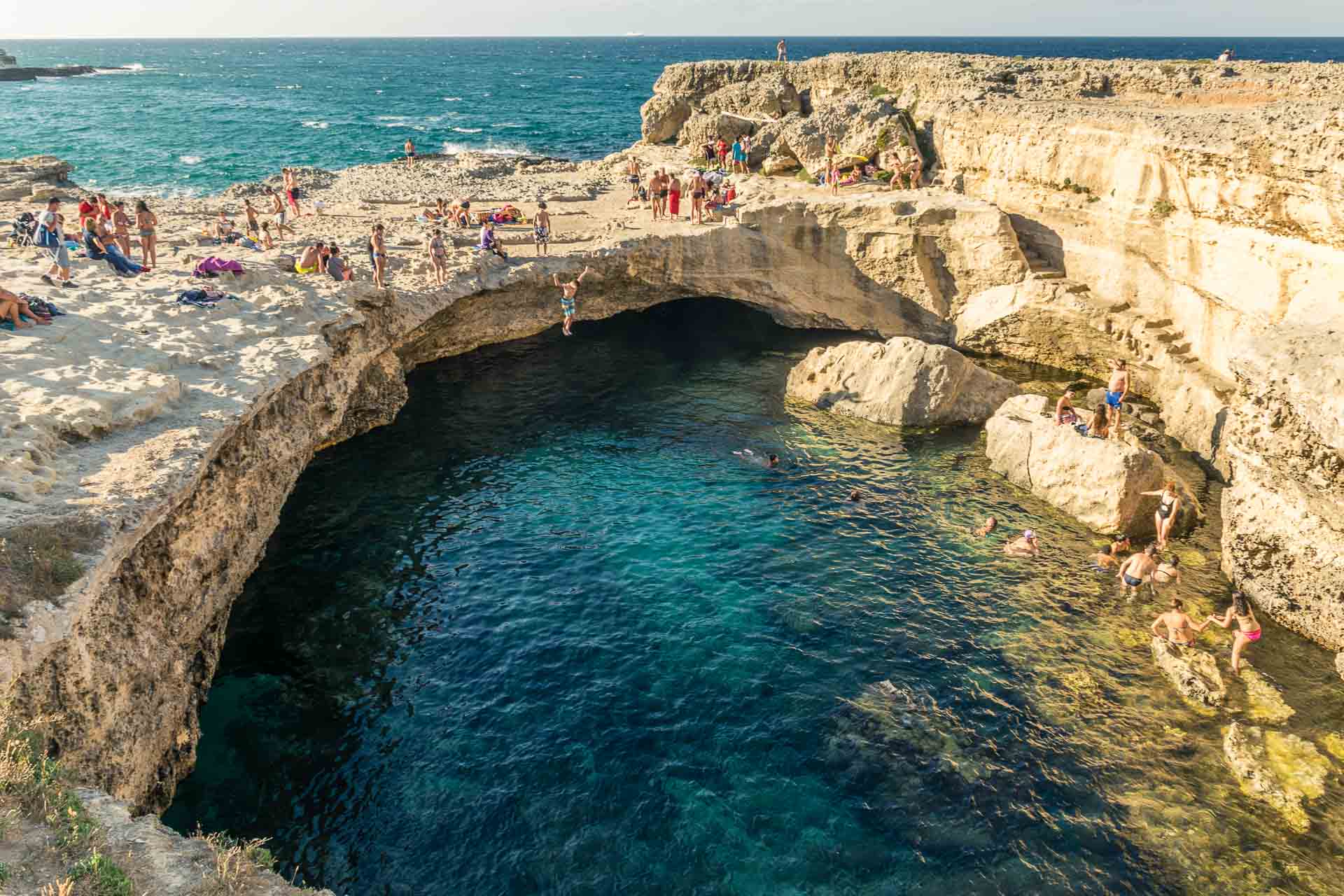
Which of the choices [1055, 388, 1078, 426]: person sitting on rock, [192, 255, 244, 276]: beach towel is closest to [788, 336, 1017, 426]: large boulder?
[1055, 388, 1078, 426]: person sitting on rock

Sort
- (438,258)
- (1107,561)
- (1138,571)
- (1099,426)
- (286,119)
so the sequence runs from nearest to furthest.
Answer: (1138,571), (1107,561), (1099,426), (438,258), (286,119)

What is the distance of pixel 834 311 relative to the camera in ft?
110

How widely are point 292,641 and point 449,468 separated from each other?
7783mm

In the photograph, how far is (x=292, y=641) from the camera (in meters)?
17.3

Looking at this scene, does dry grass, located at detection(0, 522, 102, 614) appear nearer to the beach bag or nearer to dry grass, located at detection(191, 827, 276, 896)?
dry grass, located at detection(191, 827, 276, 896)

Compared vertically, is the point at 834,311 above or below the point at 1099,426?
above

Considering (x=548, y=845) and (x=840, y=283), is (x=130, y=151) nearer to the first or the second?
(x=840, y=283)

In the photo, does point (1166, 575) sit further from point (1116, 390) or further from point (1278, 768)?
point (1116, 390)

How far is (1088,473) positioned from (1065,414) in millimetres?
2728

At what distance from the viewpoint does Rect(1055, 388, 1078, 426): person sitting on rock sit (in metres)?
23.1

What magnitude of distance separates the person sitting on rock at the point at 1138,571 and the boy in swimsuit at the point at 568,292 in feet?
63.5

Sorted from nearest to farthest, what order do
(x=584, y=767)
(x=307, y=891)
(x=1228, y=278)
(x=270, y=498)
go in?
(x=307, y=891), (x=584, y=767), (x=270, y=498), (x=1228, y=278)

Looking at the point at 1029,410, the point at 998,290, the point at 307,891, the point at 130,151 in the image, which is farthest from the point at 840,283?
the point at 130,151

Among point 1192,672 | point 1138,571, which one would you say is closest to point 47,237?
point 1138,571
